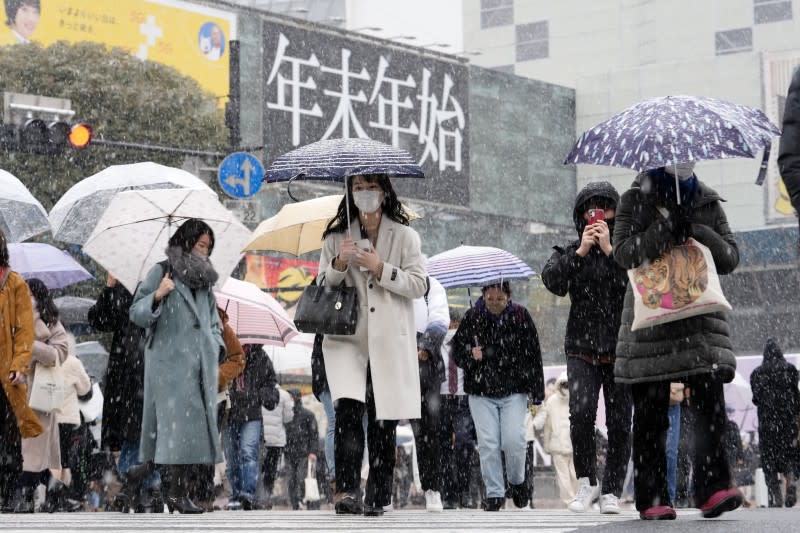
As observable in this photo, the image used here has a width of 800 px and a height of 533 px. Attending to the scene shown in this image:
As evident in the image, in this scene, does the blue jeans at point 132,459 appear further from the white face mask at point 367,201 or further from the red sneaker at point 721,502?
the red sneaker at point 721,502

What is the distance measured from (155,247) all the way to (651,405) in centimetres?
471

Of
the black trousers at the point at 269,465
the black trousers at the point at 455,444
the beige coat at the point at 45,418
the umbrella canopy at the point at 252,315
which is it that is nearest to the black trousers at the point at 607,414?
the black trousers at the point at 455,444

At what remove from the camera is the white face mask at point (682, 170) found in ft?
24.0

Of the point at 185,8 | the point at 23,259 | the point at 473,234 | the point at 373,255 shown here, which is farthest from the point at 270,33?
the point at 373,255

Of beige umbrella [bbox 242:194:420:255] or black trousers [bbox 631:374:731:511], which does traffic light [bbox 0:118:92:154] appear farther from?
black trousers [bbox 631:374:731:511]

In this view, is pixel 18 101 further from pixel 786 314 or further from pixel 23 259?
pixel 786 314

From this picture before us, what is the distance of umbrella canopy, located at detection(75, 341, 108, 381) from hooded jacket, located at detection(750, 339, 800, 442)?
834 cm

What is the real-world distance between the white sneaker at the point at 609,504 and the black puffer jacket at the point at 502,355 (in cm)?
191

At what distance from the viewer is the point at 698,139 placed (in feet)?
23.8

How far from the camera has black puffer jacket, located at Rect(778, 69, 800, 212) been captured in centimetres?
518

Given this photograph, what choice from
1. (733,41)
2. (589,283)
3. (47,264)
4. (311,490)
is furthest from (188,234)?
(733,41)

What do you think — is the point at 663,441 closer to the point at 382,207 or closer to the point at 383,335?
the point at 383,335

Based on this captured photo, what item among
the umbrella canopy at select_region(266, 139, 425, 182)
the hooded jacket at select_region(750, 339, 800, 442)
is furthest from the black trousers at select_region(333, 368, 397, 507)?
the hooded jacket at select_region(750, 339, 800, 442)

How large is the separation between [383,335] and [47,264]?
6.03 m
